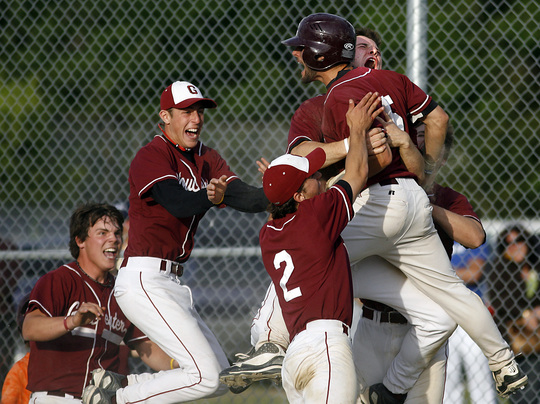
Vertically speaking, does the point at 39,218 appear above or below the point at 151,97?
below

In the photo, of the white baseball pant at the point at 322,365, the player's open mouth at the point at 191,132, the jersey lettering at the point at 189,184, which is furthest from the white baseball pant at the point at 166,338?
the white baseball pant at the point at 322,365

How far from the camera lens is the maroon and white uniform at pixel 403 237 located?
12.2ft

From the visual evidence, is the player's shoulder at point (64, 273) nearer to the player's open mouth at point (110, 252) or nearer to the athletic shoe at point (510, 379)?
the player's open mouth at point (110, 252)

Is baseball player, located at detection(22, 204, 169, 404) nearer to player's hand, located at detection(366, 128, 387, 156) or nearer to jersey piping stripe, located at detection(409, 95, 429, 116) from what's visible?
player's hand, located at detection(366, 128, 387, 156)

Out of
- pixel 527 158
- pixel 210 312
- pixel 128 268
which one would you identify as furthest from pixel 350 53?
pixel 527 158

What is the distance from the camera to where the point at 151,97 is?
7586 millimetres

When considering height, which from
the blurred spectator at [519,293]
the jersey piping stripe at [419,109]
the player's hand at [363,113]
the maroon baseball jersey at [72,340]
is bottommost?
the blurred spectator at [519,293]

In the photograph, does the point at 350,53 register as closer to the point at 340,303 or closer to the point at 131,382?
the point at 340,303

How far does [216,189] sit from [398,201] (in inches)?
37.8

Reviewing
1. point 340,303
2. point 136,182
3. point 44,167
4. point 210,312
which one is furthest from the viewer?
point 44,167

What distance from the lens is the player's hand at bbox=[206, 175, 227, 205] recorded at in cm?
402

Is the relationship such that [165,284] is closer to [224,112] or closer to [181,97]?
[181,97]

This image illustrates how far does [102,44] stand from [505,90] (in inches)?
155

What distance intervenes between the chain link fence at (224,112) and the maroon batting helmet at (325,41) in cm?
229
